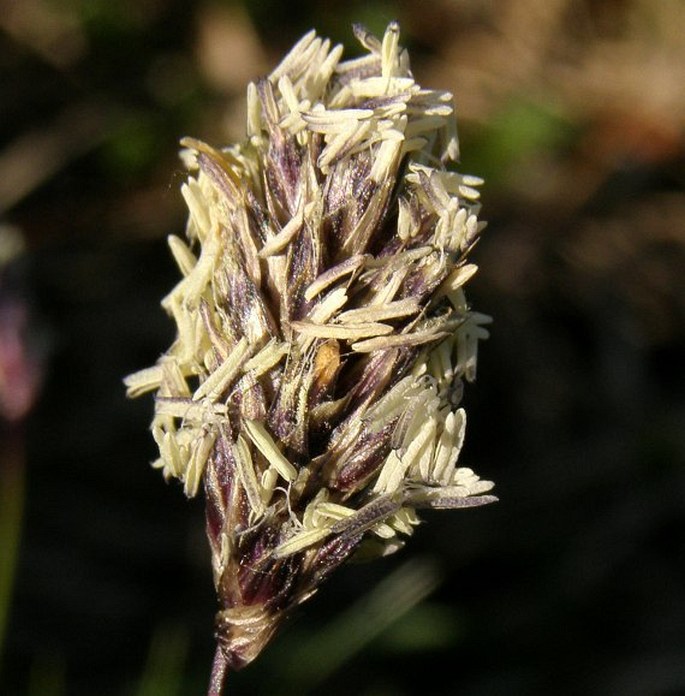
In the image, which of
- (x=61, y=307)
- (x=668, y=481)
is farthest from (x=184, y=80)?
(x=668, y=481)

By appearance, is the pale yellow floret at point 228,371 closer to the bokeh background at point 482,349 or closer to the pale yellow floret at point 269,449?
the pale yellow floret at point 269,449

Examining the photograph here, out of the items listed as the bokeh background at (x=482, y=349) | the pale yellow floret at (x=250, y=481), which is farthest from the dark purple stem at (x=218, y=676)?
the bokeh background at (x=482, y=349)

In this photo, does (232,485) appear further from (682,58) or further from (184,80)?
(682,58)

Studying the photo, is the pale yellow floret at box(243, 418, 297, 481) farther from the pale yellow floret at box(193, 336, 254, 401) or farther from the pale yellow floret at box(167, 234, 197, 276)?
the pale yellow floret at box(167, 234, 197, 276)

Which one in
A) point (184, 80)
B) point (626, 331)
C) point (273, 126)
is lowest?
point (626, 331)

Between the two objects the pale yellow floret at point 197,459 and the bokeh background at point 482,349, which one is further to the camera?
the bokeh background at point 482,349

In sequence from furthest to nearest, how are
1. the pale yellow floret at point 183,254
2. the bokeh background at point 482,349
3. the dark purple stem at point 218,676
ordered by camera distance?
1. the bokeh background at point 482,349
2. the pale yellow floret at point 183,254
3. the dark purple stem at point 218,676

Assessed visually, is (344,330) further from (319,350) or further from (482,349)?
(482,349)

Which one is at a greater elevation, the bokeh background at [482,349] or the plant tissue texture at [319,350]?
the plant tissue texture at [319,350]
